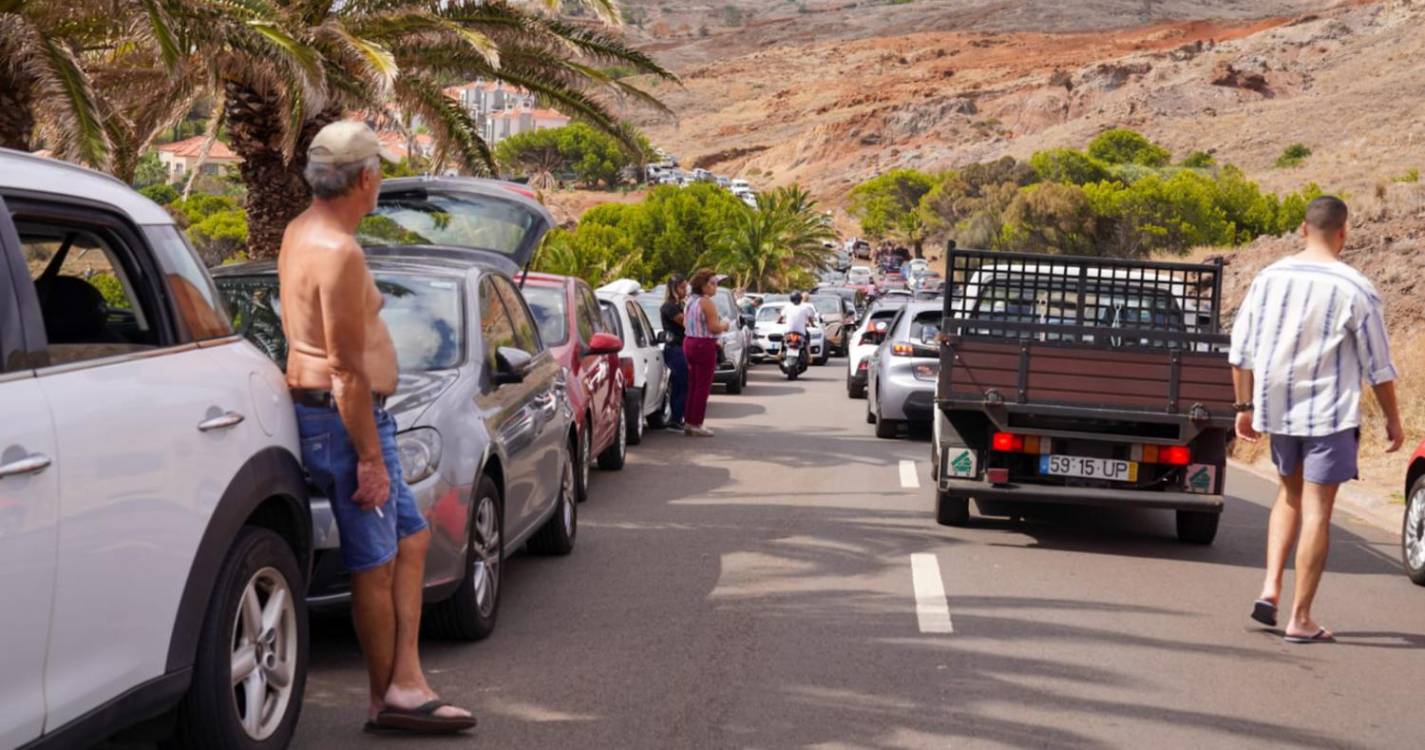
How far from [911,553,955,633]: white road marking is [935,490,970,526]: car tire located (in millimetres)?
1170

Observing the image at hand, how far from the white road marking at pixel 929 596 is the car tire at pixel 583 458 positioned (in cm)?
278

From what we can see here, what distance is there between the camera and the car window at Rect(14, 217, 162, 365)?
171 inches

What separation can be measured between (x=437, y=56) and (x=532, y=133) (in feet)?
404

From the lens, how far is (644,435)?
1825 centimetres

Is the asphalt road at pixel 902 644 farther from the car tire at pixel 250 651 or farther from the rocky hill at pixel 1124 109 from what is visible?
the rocky hill at pixel 1124 109

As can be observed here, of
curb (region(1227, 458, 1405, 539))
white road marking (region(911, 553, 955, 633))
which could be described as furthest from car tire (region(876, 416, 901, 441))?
white road marking (region(911, 553, 955, 633))

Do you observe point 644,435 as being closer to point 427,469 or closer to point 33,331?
point 427,469

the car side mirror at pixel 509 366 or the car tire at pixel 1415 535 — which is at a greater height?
the car side mirror at pixel 509 366

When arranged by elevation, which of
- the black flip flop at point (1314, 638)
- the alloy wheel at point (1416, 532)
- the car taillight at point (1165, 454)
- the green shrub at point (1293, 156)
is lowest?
the black flip flop at point (1314, 638)

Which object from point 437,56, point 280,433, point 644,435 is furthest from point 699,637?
point 644,435

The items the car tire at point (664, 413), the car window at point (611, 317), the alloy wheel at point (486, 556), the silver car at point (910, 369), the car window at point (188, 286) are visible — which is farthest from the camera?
the car tire at point (664, 413)

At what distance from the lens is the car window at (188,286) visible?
191 inches

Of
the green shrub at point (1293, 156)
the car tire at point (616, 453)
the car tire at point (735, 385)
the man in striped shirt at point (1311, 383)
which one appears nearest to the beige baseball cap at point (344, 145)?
the man in striped shirt at point (1311, 383)

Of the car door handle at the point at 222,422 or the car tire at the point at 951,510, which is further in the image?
the car tire at the point at 951,510
